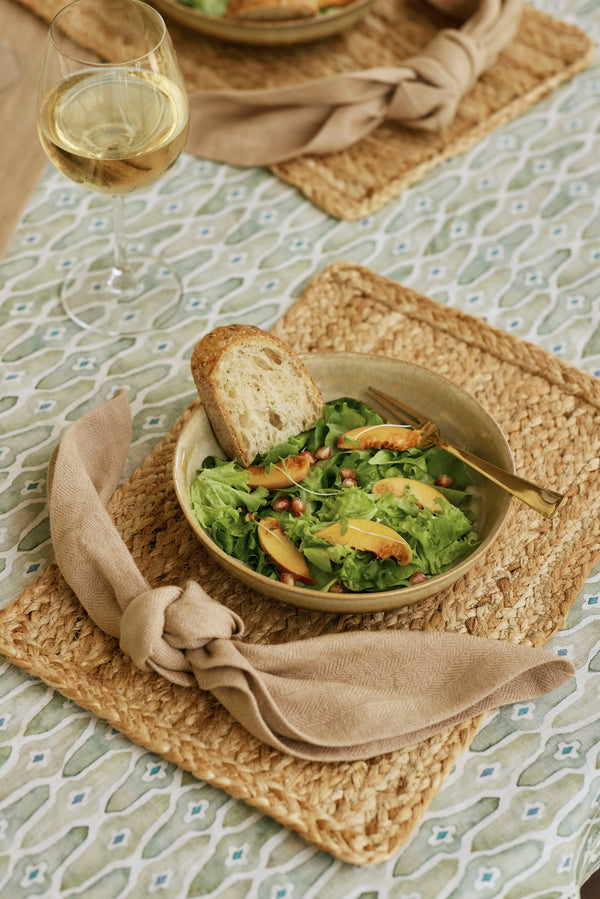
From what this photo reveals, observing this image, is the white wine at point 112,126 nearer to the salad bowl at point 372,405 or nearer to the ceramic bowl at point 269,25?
the salad bowl at point 372,405

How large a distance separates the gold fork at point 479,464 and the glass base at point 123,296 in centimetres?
41

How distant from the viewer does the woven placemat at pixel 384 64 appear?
1657 mm

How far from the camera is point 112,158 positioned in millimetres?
1171

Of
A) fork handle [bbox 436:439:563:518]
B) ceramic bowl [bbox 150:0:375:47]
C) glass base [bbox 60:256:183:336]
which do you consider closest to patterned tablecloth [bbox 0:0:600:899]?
glass base [bbox 60:256:183:336]

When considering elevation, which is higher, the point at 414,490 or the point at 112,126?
the point at 112,126

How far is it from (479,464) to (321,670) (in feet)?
1.01

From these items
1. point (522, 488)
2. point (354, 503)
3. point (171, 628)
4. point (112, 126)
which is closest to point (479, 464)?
point (522, 488)

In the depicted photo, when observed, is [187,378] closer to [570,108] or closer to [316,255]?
[316,255]

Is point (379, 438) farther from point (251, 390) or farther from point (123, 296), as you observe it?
point (123, 296)

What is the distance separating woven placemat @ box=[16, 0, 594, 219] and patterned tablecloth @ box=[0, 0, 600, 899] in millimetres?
31

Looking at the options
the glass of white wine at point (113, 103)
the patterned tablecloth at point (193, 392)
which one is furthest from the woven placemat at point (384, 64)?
the glass of white wine at point (113, 103)

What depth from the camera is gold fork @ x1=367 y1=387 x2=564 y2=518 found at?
107 cm

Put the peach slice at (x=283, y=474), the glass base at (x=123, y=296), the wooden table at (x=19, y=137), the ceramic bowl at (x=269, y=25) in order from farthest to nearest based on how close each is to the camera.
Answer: the ceramic bowl at (x=269, y=25)
the wooden table at (x=19, y=137)
the glass base at (x=123, y=296)
the peach slice at (x=283, y=474)

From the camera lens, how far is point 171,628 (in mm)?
986
